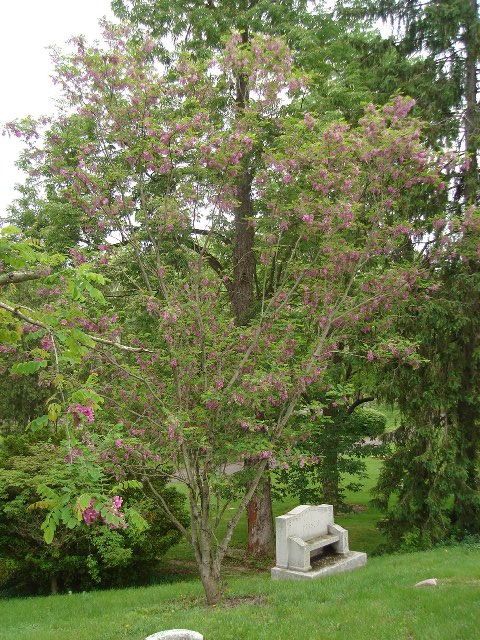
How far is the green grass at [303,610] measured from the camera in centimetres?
528

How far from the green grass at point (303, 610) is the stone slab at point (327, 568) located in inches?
14.2

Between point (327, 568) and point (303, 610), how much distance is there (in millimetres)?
2917

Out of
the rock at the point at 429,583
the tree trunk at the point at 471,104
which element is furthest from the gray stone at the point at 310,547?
the tree trunk at the point at 471,104

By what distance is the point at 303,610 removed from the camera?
6.05m

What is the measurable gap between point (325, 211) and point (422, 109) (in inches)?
199

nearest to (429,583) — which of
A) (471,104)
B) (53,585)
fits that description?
(53,585)

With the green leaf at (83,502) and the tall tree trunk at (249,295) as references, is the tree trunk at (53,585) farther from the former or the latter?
the green leaf at (83,502)

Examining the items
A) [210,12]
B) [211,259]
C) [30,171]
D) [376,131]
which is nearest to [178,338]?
[30,171]

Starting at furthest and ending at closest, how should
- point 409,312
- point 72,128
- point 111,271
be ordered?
point 409,312
point 111,271
point 72,128

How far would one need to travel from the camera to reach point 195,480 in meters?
6.85

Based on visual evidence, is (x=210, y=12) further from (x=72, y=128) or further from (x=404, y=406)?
(x=404, y=406)

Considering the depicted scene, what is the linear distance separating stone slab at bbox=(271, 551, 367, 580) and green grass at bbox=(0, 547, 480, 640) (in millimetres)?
361

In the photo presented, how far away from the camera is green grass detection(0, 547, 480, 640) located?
528 centimetres

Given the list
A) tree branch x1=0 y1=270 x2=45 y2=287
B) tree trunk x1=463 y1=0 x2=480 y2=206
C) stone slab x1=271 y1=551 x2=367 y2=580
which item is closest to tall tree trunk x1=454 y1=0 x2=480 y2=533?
tree trunk x1=463 y1=0 x2=480 y2=206
